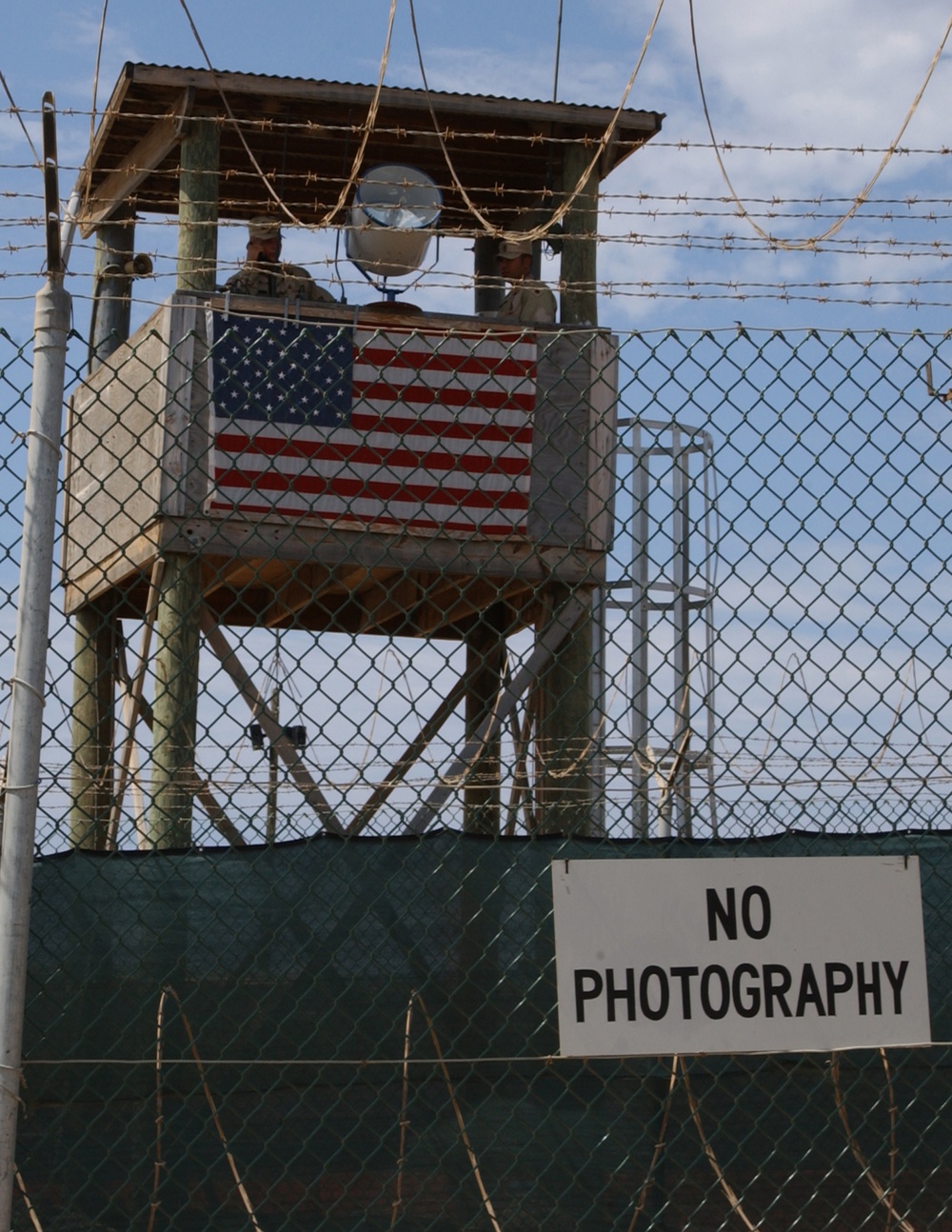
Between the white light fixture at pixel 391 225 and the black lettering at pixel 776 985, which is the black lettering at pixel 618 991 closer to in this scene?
the black lettering at pixel 776 985

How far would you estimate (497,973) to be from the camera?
182 inches

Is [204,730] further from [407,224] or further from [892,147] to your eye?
[407,224]

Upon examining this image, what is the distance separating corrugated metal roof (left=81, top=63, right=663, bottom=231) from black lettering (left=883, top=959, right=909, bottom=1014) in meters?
6.49

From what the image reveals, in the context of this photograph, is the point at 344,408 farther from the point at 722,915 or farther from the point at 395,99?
the point at 722,915

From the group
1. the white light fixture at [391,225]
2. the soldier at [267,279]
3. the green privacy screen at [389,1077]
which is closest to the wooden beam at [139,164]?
the soldier at [267,279]

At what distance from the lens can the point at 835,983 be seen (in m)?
4.53

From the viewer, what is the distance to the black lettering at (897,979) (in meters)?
4.55

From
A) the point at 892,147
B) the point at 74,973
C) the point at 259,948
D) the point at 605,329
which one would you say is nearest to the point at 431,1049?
the point at 259,948

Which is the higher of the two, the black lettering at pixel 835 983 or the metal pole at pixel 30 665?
the metal pole at pixel 30 665

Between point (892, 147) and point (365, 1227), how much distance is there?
4961 millimetres

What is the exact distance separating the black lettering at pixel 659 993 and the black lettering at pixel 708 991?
96mm

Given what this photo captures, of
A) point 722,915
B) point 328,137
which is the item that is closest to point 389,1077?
point 722,915

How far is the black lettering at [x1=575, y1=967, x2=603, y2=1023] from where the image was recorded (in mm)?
4352

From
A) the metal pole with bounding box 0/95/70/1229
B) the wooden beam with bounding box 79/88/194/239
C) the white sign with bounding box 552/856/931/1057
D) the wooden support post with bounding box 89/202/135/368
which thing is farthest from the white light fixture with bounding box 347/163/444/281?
the white sign with bounding box 552/856/931/1057
